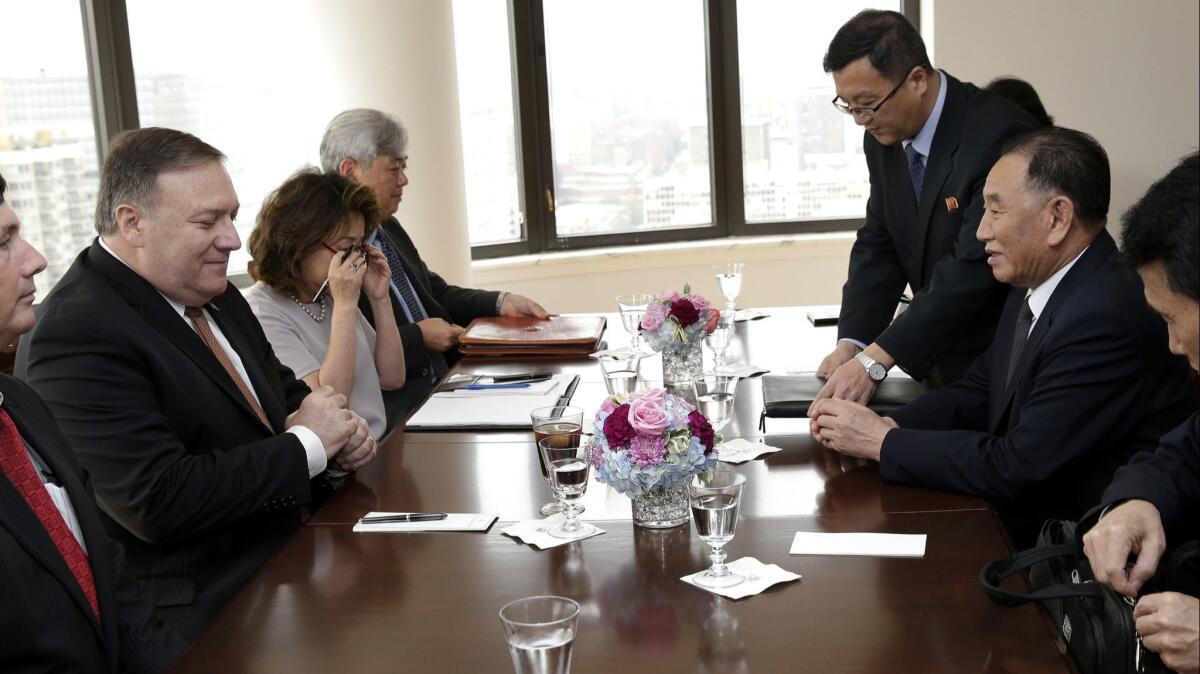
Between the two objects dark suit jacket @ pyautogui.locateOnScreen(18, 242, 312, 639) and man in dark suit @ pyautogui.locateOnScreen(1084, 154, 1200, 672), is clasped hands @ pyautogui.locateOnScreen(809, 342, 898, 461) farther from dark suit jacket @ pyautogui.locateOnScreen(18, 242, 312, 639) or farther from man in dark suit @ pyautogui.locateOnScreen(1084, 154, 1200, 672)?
dark suit jacket @ pyautogui.locateOnScreen(18, 242, 312, 639)

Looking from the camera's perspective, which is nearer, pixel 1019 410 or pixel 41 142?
pixel 1019 410

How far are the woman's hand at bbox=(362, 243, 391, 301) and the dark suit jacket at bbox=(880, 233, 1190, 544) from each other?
1755mm

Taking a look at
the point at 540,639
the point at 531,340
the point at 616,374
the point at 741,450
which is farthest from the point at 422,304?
the point at 540,639

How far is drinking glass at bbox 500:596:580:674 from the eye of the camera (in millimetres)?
1394

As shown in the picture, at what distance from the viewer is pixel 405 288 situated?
433cm

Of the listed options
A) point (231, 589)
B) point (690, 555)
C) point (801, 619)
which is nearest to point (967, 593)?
point (801, 619)

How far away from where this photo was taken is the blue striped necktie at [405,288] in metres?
4.23

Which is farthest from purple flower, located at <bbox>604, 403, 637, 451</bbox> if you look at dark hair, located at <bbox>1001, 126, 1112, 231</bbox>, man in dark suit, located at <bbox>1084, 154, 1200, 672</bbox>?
dark hair, located at <bbox>1001, 126, 1112, 231</bbox>

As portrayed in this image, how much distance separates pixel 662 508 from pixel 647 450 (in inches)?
6.4

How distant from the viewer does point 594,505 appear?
7.66 feet

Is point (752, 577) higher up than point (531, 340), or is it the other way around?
point (531, 340)

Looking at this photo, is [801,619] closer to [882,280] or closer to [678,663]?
[678,663]

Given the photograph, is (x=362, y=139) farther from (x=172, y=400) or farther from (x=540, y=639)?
(x=540, y=639)

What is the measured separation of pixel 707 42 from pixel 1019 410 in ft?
15.6
